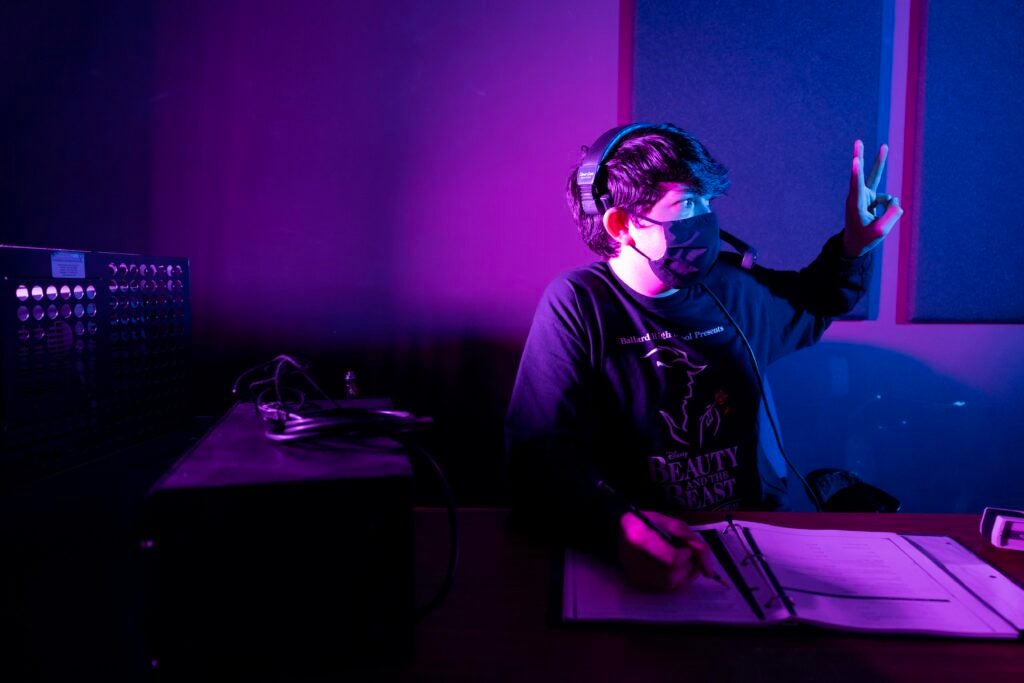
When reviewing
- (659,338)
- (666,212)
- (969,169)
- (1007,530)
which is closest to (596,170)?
(666,212)

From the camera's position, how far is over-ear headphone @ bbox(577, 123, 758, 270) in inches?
50.3

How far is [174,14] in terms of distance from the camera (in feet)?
5.32

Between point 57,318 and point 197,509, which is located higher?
point 57,318

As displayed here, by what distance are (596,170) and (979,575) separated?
35.0 inches

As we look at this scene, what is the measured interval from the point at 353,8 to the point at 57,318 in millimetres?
1183

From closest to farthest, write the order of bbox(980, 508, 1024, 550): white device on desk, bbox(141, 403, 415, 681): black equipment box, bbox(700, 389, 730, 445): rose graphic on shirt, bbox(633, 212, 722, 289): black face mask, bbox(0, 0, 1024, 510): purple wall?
bbox(141, 403, 415, 681): black equipment box
bbox(980, 508, 1024, 550): white device on desk
bbox(633, 212, 722, 289): black face mask
bbox(700, 389, 730, 445): rose graphic on shirt
bbox(0, 0, 1024, 510): purple wall

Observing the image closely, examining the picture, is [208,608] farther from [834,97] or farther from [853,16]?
[853,16]

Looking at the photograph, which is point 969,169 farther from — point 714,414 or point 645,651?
point 645,651

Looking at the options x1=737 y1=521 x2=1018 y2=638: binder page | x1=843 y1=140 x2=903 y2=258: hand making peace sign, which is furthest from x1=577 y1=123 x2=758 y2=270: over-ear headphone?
x1=737 y1=521 x2=1018 y2=638: binder page

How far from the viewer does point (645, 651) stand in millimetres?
652

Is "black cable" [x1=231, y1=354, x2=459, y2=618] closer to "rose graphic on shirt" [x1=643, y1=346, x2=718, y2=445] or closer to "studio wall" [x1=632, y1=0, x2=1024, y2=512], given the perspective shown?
"rose graphic on shirt" [x1=643, y1=346, x2=718, y2=445]

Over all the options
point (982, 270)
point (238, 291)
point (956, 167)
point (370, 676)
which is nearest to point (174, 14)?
point (238, 291)

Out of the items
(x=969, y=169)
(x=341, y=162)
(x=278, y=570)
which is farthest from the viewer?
(x=969, y=169)

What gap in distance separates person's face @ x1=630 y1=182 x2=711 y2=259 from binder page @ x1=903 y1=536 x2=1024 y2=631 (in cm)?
65
